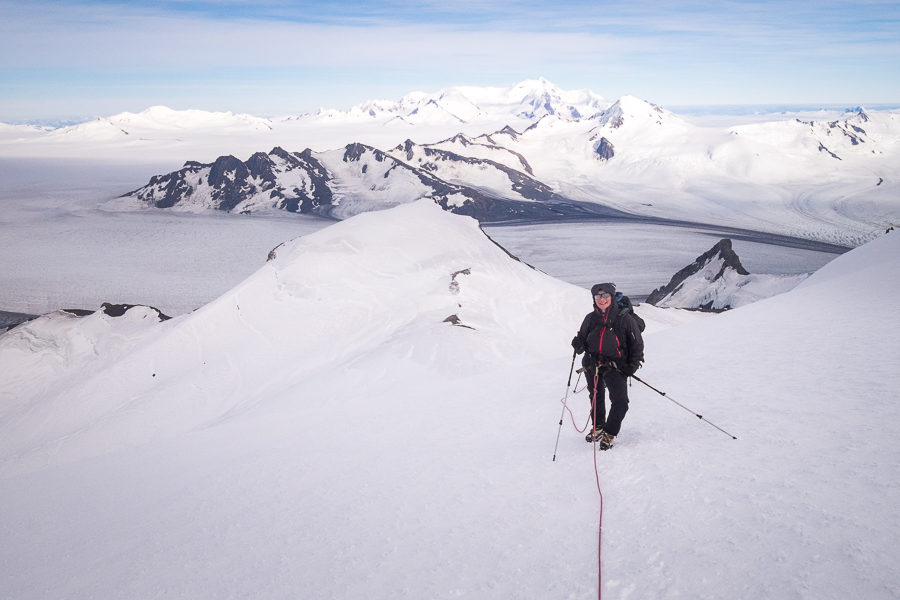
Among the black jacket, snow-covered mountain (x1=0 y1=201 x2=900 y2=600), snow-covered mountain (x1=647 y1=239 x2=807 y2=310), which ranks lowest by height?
snow-covered mountain (x1=647 y1=239 x2=807 y2=310)

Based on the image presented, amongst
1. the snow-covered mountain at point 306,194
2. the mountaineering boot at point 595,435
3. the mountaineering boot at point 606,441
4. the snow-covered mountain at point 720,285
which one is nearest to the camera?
the mountaineering boot at point 606,441

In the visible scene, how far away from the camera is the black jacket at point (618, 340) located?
6.25 meters

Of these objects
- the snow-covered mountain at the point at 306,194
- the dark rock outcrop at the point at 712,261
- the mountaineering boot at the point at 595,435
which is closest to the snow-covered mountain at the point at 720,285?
the dark rock outcrop at the point at 712,261

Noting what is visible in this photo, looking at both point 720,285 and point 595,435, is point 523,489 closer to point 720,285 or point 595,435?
point 595,435

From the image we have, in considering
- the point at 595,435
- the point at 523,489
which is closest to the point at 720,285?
the point at 595,435

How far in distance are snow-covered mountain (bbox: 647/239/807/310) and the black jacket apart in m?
43.2

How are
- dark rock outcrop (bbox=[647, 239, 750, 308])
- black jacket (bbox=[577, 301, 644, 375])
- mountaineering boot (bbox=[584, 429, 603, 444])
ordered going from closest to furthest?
black jacket (bbox=[577, 301, 644, 375]), mountaineering boot (bbox=[584, 429, 603, 444]), dark rock outcrop (bbox=[647, 239, 750, 308])

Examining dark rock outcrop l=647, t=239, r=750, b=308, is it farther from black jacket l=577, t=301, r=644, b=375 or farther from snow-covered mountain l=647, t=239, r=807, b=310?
black jacket l=577, t=301, r=644, b=375

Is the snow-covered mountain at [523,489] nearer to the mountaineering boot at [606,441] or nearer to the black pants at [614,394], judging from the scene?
the mountaineering boot at [606,441]

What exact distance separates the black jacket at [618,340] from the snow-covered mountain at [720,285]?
43188 millimetres

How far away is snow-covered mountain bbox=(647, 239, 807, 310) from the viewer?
44250 millimetres

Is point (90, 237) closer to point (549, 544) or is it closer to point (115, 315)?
point (115, 315)

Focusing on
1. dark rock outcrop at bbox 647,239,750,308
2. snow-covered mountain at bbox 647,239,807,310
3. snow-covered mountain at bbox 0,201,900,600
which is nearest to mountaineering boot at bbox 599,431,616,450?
snow-covered mountain at bbox 0,201,900,600

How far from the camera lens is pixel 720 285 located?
1944 inches
